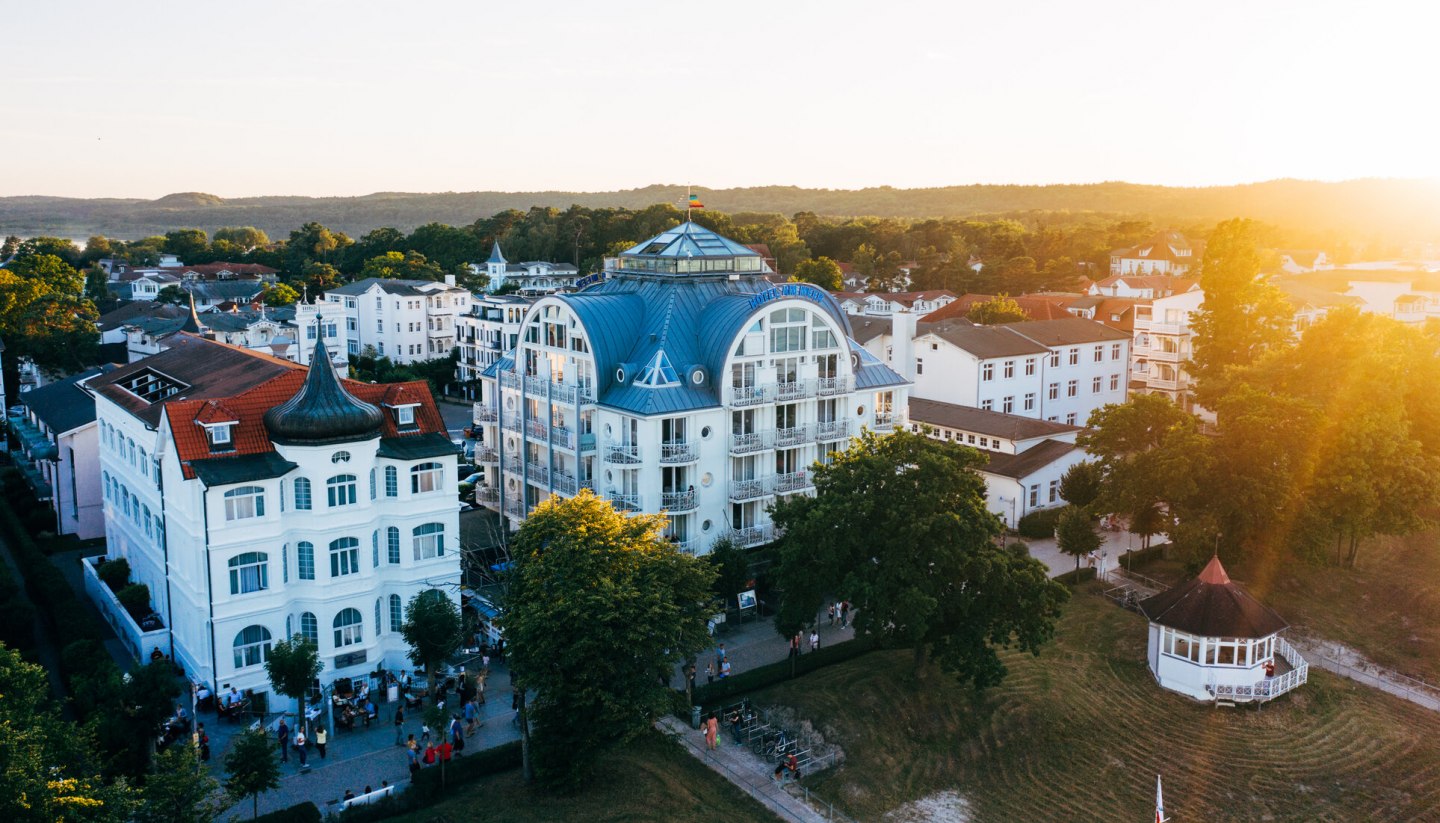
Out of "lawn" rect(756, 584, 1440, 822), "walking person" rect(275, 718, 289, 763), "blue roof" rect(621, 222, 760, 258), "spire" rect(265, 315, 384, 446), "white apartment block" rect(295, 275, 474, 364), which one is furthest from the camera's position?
"white apartment block" rect(295, 275, 474, 364)

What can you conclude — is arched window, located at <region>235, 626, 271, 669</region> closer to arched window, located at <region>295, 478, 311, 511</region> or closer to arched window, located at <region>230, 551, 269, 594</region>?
arched window, located at <region>230, 551, 269, 594</region>

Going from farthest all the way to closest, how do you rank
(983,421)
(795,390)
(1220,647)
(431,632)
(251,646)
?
(983,421) → (795,390) → (1220,647) → (251,646) → (431,632)

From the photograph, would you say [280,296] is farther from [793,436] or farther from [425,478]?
[425,478]

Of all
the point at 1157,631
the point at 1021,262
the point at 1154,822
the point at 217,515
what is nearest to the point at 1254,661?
the point at 1157,631

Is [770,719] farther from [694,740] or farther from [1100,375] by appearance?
[1100,375]

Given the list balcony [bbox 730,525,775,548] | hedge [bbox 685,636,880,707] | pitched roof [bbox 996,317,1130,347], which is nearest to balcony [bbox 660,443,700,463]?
balcony [bbox 730,525,775,548]

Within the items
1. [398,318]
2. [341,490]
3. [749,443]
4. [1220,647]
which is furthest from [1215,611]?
[398,318]
